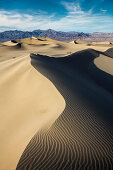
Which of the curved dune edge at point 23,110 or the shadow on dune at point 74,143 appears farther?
the curved dune edge at point 23,110

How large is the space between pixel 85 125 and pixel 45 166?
65.8 inches

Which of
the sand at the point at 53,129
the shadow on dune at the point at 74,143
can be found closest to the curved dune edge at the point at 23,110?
the sand at the point at 53,129

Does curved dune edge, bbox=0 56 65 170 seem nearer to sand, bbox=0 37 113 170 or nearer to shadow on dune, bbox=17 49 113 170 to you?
sand, bbox=0 37 113 170

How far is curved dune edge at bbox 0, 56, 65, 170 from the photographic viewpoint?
14.1 ft

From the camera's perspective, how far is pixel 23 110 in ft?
21.0

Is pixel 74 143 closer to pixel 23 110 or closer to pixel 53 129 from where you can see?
pixel 53 129

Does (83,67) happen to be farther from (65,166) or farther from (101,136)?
(65,166)

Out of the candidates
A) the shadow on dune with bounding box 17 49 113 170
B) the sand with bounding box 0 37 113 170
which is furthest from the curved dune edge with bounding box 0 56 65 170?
→ the shadow on dune with bounding box 17 49 113 170

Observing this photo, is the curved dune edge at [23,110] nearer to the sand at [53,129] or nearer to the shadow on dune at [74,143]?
the sand at [53,129]

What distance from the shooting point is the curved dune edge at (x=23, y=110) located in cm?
430

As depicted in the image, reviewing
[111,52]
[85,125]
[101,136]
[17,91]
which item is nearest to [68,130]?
[85,125]

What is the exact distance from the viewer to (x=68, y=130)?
4.40 metres

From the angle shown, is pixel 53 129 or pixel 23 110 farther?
pixel 23 110

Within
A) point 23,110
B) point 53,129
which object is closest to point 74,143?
point 53,129
